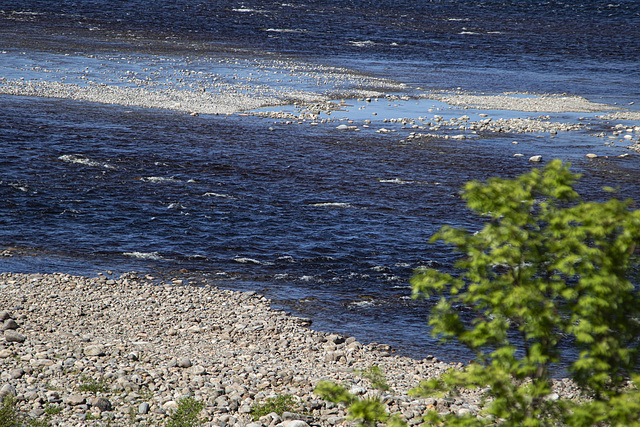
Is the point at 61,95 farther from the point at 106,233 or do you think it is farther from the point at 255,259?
the point at 255,259

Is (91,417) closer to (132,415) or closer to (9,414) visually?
(132,415)

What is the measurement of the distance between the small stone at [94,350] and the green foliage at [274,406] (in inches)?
136

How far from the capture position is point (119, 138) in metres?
29.4

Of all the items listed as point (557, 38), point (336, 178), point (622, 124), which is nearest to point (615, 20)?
point (557, 38)

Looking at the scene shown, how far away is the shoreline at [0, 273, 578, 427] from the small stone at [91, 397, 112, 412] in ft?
0.05

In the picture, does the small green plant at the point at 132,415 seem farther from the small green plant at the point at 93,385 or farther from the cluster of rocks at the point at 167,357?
the small green plant at the point at 93,385

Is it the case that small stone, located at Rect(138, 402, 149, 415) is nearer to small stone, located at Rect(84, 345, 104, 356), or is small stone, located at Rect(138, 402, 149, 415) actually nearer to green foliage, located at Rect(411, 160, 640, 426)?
small stone, located at Rect(84, 345, 104, 356)

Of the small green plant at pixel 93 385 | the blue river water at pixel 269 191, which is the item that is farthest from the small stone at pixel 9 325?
the blue river water at pixel 269 191

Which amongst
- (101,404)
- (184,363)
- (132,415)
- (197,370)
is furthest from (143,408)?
(184,363)

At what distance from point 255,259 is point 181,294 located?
3.04 m

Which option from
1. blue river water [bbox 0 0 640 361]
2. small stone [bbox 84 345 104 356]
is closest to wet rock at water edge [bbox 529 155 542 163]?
blue river water [bbox 0 0 640 361]

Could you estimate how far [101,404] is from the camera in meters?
10.5

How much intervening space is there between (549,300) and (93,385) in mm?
7980

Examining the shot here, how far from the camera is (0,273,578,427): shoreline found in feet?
35.1
